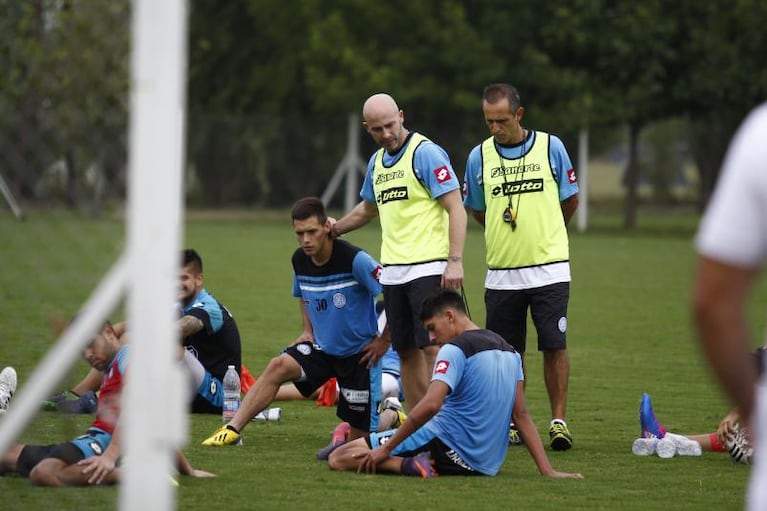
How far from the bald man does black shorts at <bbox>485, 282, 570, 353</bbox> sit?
50 cm

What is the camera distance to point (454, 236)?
7.87m

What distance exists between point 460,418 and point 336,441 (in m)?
1.08

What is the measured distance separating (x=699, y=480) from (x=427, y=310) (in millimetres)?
1631

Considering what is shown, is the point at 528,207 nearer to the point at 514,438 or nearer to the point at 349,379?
the point at 514,438

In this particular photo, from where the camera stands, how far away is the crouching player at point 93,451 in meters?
6.05

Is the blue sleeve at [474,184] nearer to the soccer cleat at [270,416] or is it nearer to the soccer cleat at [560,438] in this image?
the soccer cleat at [560,438]

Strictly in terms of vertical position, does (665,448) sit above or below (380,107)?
below

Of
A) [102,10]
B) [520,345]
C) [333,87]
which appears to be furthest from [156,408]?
[333,87]

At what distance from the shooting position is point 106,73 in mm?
5223

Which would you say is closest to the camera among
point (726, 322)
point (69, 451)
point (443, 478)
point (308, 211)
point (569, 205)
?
point (726, 322)

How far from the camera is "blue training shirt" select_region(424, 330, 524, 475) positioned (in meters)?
6.66

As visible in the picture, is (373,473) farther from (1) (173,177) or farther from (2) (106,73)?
(1) (173,177)

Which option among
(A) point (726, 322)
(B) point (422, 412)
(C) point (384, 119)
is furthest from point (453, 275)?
(A) point (726, 322)

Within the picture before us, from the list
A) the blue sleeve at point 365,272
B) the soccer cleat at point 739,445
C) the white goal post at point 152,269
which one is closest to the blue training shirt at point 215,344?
the blue sleeve at point 365,272
